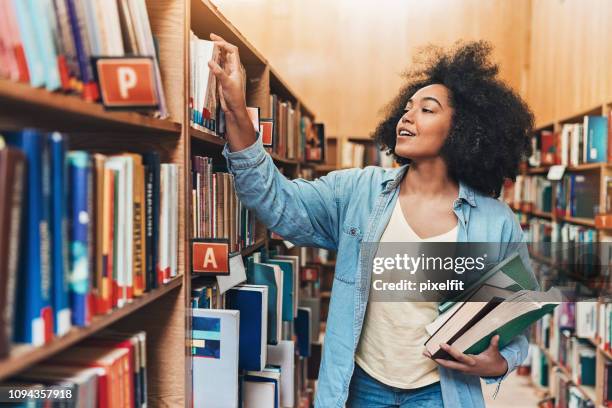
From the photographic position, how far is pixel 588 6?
10.9 feet

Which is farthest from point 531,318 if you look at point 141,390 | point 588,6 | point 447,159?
point 588,6

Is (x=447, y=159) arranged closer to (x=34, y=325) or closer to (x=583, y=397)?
(x=34, y=325)

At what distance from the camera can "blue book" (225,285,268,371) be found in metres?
1.42

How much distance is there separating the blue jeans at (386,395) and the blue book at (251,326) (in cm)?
27

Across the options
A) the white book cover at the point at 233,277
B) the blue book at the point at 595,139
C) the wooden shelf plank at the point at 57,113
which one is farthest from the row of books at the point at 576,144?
the wooden shelf plank at the point at 57,113

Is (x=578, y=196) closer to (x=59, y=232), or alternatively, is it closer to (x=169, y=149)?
(x=169, y=149)

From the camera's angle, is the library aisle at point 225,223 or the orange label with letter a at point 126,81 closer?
the library aisle at point 225,223

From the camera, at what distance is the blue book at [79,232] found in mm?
727

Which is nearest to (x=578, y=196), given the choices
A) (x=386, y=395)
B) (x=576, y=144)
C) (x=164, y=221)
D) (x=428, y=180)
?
(x=576, y=144)

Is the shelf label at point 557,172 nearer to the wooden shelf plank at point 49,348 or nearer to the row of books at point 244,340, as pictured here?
the row of books at point 244,340

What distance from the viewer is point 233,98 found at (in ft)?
4.06

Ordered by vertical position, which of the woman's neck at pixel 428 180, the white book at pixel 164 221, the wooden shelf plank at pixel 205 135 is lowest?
the white book at pixel 164 221

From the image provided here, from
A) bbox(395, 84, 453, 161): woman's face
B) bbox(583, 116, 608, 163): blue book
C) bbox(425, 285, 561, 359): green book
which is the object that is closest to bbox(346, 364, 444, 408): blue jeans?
bbox(425, 285, 561, 359): green book

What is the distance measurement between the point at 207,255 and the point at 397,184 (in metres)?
0.59
